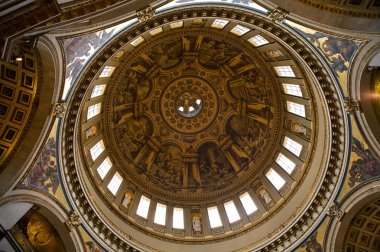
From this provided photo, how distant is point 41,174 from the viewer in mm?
16234

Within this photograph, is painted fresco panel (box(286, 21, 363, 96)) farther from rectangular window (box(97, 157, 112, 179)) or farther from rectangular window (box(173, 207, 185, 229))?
rectangular window (box(97, 157, 112, 179))

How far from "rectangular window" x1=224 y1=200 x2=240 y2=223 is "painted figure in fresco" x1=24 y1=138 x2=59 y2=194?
1366cm

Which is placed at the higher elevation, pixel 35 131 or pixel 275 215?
pixel 35 131

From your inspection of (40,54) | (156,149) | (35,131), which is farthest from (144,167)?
(40,54)

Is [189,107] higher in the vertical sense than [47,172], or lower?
higher

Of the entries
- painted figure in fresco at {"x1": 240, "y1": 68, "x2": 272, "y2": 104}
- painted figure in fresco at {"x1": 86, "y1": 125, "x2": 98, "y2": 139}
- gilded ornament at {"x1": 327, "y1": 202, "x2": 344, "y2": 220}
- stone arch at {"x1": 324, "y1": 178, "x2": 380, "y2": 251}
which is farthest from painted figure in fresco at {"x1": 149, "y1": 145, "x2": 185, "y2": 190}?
stone arch at {"x1": 324, "y1": 178, "x2": 380, "y2": 251}

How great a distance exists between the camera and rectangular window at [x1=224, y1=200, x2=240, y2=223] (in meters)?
25.1

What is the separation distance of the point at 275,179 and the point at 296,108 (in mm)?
5727

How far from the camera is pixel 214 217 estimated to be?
26.2 meters

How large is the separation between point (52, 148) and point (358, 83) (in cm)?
1537

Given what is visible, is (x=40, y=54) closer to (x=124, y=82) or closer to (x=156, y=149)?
(x=124, y=82)

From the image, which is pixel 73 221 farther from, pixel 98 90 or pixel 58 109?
Answer: pixel 98 90

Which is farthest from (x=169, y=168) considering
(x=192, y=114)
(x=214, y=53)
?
(x=214, y=53)

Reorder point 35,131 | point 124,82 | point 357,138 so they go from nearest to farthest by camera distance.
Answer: point 35,131
point 357,138
point 124,82
